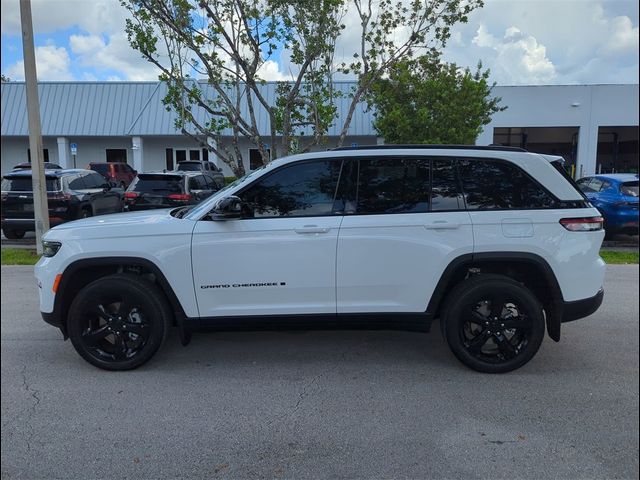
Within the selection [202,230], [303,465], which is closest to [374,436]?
[303,465]

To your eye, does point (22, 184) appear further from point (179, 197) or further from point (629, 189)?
point (629, 189)

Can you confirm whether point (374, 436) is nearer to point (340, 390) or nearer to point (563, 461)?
point (340, 390)

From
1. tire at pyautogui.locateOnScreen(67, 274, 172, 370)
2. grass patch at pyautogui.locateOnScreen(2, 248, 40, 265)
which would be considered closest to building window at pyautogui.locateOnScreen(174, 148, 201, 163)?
grass patch at pyautogui.locateOnScreen(2, 248, 40, 265)

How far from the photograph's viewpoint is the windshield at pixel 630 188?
11.6m

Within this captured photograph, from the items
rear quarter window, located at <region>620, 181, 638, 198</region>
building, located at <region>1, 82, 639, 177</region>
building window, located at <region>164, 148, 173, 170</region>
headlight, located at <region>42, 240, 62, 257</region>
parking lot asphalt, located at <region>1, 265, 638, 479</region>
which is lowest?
parking lot asphalt, located at <region>1, 265, 638, 479</region>

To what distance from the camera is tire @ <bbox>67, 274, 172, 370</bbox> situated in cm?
417

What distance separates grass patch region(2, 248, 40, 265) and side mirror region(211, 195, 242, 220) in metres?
7.47

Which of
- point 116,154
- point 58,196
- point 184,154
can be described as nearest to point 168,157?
point 184,154

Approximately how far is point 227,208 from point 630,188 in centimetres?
1108

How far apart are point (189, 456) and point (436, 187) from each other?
2789 mm

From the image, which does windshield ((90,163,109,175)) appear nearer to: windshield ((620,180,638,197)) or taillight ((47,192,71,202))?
taillight ((47,192,71,202))

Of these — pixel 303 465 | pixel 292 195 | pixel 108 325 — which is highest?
pixel 292 195

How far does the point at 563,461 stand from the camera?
3.04 meters

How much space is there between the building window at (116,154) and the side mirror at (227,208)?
29.9m
